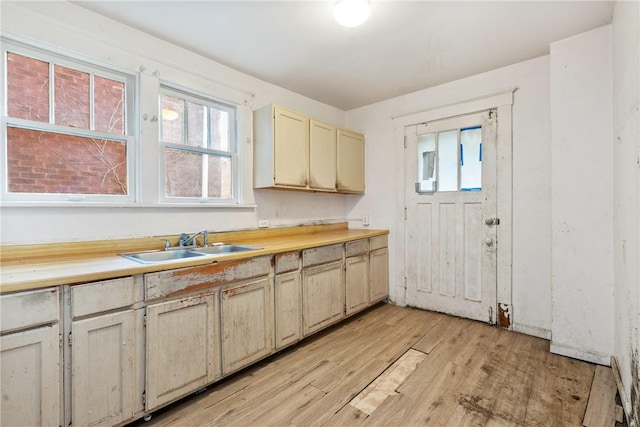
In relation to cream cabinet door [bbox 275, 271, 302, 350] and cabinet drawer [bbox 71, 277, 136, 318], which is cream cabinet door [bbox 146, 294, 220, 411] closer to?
cabinet drawer [bbox 71, 277, 136, 318]

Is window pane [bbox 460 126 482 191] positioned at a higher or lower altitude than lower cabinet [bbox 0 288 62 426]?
higher

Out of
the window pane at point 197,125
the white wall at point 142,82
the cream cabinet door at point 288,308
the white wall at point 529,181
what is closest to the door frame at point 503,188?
the white wall at point 529,181

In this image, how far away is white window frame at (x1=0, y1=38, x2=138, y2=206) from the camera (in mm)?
1757

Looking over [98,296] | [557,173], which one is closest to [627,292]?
[557,173]

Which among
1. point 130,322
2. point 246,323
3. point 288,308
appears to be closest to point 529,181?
point 288,308

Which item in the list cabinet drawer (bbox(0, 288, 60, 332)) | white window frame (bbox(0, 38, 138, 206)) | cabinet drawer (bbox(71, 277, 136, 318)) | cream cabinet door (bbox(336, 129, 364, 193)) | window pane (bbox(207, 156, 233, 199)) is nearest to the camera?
cabinet drawer (bbox(0, 288, 60, 332))

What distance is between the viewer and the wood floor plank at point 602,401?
65.2 inches

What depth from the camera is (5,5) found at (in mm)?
1706

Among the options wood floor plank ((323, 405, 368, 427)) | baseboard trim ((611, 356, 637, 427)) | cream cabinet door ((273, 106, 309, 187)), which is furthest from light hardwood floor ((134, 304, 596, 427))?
cream cabinet door ((273, 106, 309, 187))

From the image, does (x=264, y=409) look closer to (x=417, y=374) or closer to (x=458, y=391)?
(x=417, y=374)

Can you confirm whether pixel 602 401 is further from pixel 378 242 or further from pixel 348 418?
pixel 378 242

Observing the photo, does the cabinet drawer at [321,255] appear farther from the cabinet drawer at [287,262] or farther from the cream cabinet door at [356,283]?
the cream cabinet door at [356,283]

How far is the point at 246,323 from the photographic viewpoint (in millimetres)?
2117

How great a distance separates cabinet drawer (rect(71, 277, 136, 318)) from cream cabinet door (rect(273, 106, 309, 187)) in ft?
5.14
